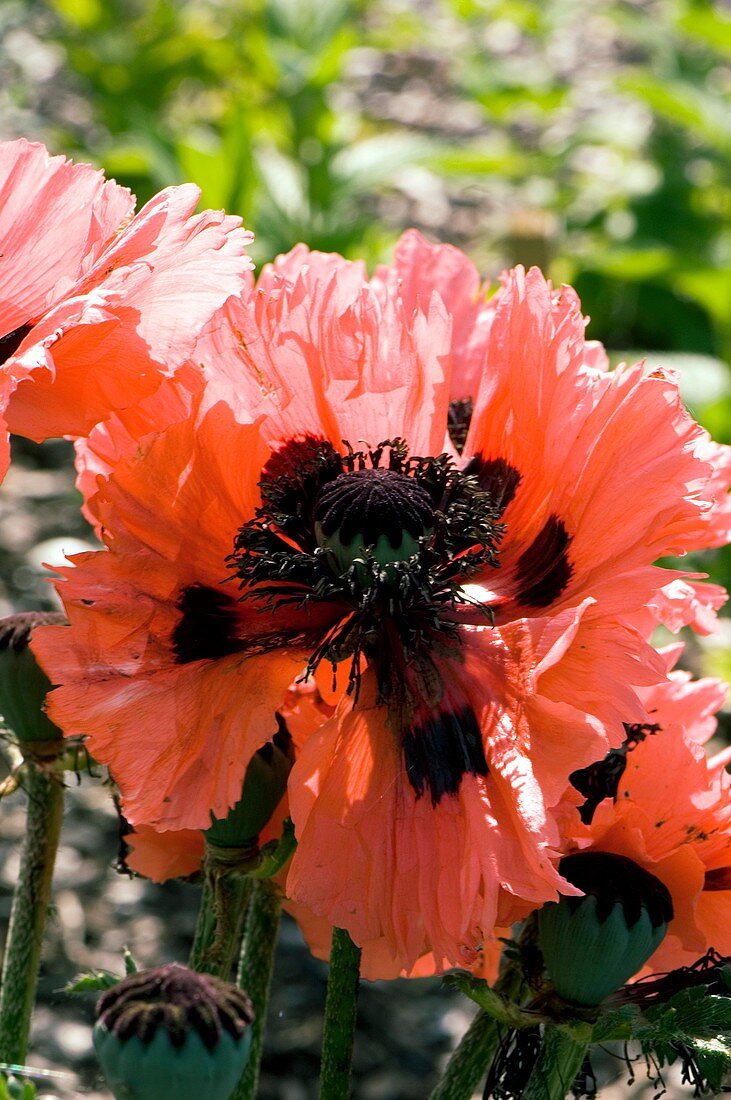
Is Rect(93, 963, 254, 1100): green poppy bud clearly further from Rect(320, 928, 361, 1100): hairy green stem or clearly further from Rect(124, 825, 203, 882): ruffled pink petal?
Rect(124, 825, 203, 882): ruffled pink petal

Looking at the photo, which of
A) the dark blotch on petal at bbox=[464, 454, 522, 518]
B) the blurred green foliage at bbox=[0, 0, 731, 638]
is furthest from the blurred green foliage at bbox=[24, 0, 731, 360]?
the dark blotch on petal at bbox=[464, 454, 522, 518]

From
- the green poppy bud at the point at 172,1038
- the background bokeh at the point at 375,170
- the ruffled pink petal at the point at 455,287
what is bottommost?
the green poppy bud at the point at 172,1038

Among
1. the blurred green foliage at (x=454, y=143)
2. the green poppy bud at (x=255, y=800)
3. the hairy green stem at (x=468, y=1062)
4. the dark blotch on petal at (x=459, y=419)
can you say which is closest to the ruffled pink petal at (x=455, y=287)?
the dark blotch on petal at (x=459, y=419)

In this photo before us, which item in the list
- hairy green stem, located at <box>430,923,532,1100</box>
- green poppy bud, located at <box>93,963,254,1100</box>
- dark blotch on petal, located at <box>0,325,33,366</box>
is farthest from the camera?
hairy green stem, located at <box>430,923,532,1100</box>

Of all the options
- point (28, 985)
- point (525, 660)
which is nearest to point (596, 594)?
point (525, 660)

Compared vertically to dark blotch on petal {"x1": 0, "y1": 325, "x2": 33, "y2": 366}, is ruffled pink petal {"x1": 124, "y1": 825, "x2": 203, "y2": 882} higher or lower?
lower

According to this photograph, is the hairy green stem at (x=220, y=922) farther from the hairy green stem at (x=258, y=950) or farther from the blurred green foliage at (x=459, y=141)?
the blurred green foliage at (x=459, y=141)
